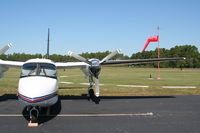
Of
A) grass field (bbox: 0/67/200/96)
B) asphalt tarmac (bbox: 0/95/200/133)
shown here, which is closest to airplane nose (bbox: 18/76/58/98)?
asphalt tarmac (bbox: 0/95/200/133)

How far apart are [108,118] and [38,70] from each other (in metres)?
3.94

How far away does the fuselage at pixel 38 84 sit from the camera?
26.1 feet

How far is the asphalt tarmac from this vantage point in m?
7.97

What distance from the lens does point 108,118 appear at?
9.67m

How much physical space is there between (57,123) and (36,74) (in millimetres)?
2320

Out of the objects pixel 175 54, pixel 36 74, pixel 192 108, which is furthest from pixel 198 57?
pixel 36 74

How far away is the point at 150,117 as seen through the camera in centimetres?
993

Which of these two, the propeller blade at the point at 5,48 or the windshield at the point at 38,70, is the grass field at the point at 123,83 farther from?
the windshield at the point at 38,70

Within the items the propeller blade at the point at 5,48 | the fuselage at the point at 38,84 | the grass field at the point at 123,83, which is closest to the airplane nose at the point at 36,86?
the fuselage at the point at 38,84

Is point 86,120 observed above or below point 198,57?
below

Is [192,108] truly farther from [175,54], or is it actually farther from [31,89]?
[175,54]

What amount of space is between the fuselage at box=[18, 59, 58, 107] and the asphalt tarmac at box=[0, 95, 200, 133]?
1.08 meters

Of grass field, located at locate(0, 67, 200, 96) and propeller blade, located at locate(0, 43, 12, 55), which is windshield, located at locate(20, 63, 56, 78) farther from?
grass field, located at locate(0, 67, 200, 96)

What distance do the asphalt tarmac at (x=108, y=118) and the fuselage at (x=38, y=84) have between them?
1.08 meters
